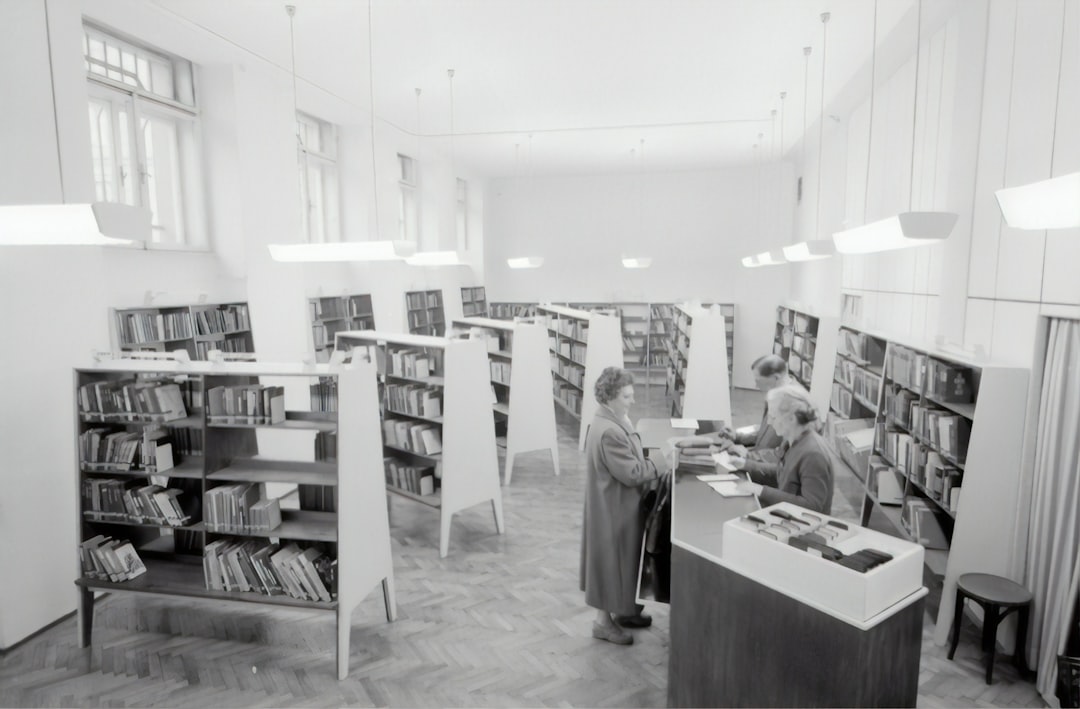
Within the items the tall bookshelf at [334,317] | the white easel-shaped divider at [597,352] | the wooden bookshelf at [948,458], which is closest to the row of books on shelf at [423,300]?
the tall bookshelf at [334,317]

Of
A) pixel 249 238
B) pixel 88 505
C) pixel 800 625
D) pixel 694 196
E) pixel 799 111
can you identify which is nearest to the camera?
pixel 800 625

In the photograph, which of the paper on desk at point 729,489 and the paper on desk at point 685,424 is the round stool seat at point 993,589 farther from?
the paper on desk at point 685,424

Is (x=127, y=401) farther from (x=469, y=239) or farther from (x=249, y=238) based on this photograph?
(x=469, y=239)

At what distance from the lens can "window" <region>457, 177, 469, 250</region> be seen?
14.4 meters

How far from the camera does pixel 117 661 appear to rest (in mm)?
3801

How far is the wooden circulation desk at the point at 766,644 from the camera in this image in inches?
95.0

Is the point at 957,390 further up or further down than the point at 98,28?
further down

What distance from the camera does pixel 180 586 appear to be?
393 cm

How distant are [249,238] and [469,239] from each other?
26.3ft

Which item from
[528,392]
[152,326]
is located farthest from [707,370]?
[152,326]

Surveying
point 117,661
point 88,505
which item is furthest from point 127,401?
point 117,661

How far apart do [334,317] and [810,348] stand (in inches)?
259

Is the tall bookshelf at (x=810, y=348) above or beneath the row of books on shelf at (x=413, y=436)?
above

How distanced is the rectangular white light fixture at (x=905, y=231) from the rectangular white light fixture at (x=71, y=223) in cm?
320
